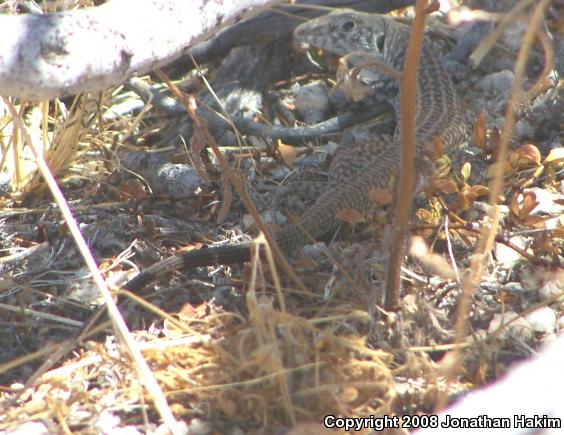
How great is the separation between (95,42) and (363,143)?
6.76 feet

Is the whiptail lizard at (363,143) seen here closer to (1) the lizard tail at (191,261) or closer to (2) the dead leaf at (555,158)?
(1) the lizard tail at (191,261)

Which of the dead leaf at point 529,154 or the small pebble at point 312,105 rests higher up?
the dead leaf at point 529,154

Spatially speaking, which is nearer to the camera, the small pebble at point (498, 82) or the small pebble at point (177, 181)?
the small pebble at point (177, 181)

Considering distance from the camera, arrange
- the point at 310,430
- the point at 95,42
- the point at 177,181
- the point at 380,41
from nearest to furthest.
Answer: the point at 95,42 → the point at 310,430 → the point at 177,181 → the point at 380,41

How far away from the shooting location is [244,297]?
9.39 ft

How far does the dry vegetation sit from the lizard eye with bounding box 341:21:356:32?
40.2 inches

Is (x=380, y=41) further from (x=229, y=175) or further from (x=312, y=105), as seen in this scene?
(x=229, y=175)

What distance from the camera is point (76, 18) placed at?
6.42ft

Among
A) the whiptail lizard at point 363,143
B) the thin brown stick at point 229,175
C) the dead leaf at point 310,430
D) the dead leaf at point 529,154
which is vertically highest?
the thin brown stick at point 229,175

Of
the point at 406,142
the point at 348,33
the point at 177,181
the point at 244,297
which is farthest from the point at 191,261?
the point at 348,33

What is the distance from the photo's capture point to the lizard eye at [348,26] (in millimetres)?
4701

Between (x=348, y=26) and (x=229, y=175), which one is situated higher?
(x=229, y=175)

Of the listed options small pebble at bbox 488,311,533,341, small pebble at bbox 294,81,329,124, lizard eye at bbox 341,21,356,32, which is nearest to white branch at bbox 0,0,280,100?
small pebble at bbox 488,311,533,341

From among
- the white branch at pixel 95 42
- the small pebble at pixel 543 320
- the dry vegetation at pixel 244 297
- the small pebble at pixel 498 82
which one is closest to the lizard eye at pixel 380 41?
the small pebble at pixel 498 82
